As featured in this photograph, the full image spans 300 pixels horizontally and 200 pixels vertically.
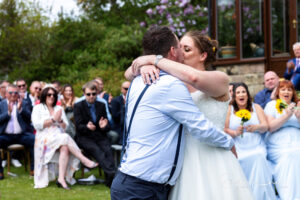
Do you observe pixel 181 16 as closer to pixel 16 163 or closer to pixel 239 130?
pixel 16 163

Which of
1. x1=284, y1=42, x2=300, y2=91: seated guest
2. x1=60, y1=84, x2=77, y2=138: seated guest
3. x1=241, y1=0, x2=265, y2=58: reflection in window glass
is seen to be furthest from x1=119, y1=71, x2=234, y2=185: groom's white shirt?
x1=241, y1=0, x2=265, y2=58: reflection in window glass

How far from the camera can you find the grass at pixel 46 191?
7.74 m

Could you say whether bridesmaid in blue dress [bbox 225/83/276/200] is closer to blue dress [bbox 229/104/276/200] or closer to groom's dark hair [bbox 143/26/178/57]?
blue dress [bbox 229/104/276/200]

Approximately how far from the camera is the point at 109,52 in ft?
66.6

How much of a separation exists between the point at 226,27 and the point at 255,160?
8.28 m

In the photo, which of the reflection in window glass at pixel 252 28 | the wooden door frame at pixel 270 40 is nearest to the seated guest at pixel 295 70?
the wooden door frame at pixel 270 40

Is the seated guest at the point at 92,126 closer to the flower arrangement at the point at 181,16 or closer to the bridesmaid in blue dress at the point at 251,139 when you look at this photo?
the bridesmaid in blue dress at the point at 251,139

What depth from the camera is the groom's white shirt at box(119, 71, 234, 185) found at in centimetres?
293

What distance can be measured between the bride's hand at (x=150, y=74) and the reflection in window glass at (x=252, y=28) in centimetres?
1099

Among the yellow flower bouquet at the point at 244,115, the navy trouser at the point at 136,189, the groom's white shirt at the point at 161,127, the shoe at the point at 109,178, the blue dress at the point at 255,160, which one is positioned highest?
the groom's white shirt at the point at 161,127

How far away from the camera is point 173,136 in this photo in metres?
2.99

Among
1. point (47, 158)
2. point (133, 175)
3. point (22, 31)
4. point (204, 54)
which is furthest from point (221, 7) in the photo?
point (133, 175)

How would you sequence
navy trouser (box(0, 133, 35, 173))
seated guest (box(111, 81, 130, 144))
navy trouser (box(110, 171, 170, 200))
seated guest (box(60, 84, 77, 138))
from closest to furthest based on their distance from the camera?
1. navy trouser (box(110, 171, 170, 200))
2. navy trouser (box(0, 133, 35, 173))
3. seated guest (box(60, 84, 77, 138))
4. seated guest (box(111, 81, 130, 144))

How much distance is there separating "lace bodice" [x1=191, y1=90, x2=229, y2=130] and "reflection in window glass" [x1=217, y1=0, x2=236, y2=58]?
36.4ft
